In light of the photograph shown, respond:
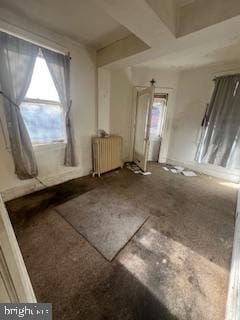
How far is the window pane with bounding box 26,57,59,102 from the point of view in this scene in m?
2.15

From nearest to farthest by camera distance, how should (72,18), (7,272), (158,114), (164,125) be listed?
(7,272)
(72,18)
(164,125)
(158,114)

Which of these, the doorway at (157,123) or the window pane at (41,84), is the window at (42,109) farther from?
the doorway at (157,123)

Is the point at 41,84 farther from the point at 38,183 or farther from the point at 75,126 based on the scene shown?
the point at 38,183

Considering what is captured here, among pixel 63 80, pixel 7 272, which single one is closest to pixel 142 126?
pixel 63 80

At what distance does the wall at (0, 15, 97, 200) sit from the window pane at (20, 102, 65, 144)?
0.17 meters

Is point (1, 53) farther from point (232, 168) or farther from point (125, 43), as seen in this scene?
point (232, 168)

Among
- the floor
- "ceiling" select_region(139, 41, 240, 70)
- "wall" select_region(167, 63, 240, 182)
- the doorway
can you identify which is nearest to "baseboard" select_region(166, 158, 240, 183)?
"wall" select_region(167, 63, 240, 182)

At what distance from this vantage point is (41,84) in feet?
7.41

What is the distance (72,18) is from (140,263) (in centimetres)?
296

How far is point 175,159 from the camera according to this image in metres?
4.05

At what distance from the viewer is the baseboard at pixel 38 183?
220cm

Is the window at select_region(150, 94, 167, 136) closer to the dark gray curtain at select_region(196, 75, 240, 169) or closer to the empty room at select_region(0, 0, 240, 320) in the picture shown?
the empty room at select_region(0, 0, 240, 320)

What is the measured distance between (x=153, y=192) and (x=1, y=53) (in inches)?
115

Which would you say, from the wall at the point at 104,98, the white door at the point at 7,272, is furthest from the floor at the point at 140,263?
the wall at the point at 104,98
